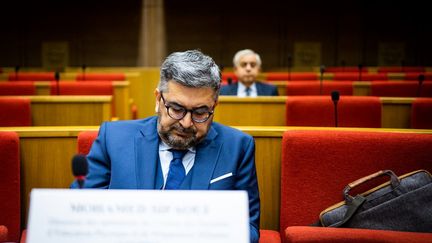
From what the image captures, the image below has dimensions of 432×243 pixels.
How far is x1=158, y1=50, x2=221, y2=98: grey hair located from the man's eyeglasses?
70 millimetres

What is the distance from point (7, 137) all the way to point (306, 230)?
124cm

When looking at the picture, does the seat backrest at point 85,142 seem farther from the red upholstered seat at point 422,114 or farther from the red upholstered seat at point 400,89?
the red upholstered seat at point 400,89

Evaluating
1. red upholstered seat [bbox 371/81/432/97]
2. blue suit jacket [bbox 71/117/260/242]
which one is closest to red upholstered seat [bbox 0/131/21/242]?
blue suit jacket [bbox 71/117/260/242]

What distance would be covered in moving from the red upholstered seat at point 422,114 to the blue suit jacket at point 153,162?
1.72m

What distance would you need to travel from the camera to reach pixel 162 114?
1.80 metres

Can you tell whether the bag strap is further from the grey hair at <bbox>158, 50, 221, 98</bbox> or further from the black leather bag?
the grey hair at <bbox>158, 50, 221, 98</bbox>

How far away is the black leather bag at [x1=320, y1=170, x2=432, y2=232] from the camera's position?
Answer: 173 cm

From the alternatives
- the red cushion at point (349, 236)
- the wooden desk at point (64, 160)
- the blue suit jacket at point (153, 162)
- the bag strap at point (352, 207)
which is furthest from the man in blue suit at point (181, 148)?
the wooden desk at point (64, 160)

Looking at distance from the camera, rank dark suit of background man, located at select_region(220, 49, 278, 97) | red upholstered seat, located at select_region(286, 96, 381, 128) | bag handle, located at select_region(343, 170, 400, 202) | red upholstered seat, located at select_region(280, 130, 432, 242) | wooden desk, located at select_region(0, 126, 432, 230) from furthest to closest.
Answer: dark suit of background man, located at select_region(220, 49, 278, 97), red upholstered seat, located at select_region(286, 96, 381, 128), wooden desk, located at select_region(0, 126, 432, 230), red upholstered seat, located at select_region(280, 130, 432, 242), bag handle, located at select_region(343, 170, 400, 202)

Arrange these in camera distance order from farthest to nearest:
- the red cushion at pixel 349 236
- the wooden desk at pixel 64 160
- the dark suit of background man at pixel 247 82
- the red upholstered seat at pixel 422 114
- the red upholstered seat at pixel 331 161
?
the dark suit of background man at pixel 247 82, the red upholstered seat at pixel 422 114, the wooden desk at pixel 64 160, the red upholstered seat at pixel 331 161, the red cushion at pixel 349 236

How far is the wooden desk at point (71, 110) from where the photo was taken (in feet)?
11.6

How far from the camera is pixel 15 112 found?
10.6ft

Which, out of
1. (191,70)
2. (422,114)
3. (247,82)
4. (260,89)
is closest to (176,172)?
(191,70)

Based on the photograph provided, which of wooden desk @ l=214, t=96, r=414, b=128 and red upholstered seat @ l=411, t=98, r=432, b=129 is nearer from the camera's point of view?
red upholstered seat @ l=411, t=98, r=432, b=129
